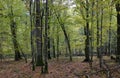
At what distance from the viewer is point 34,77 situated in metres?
13.8

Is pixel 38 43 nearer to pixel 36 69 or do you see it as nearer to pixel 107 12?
pixel 36 69

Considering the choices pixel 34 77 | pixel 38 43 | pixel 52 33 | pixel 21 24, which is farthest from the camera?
pixel 21 24

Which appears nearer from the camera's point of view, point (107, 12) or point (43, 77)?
point (43, 77)

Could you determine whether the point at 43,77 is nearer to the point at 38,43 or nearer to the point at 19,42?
the point at 38,43

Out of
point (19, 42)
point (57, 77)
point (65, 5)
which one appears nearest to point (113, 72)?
point (57, 77)

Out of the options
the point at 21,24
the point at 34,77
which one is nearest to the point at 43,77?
the point at 34,77

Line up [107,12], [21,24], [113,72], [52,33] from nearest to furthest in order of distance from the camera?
1. [113,72]
2. [107,12]
3. [52,33]
4. [21,24]

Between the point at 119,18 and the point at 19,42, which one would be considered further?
the point at 19,42

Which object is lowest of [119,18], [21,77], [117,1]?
[21,77]

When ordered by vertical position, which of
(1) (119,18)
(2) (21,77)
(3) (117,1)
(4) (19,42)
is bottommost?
(2) (21,77)

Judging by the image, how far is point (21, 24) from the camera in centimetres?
2697

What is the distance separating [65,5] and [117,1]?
9.69m

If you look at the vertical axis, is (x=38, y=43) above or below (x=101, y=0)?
below

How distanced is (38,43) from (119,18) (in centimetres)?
721
